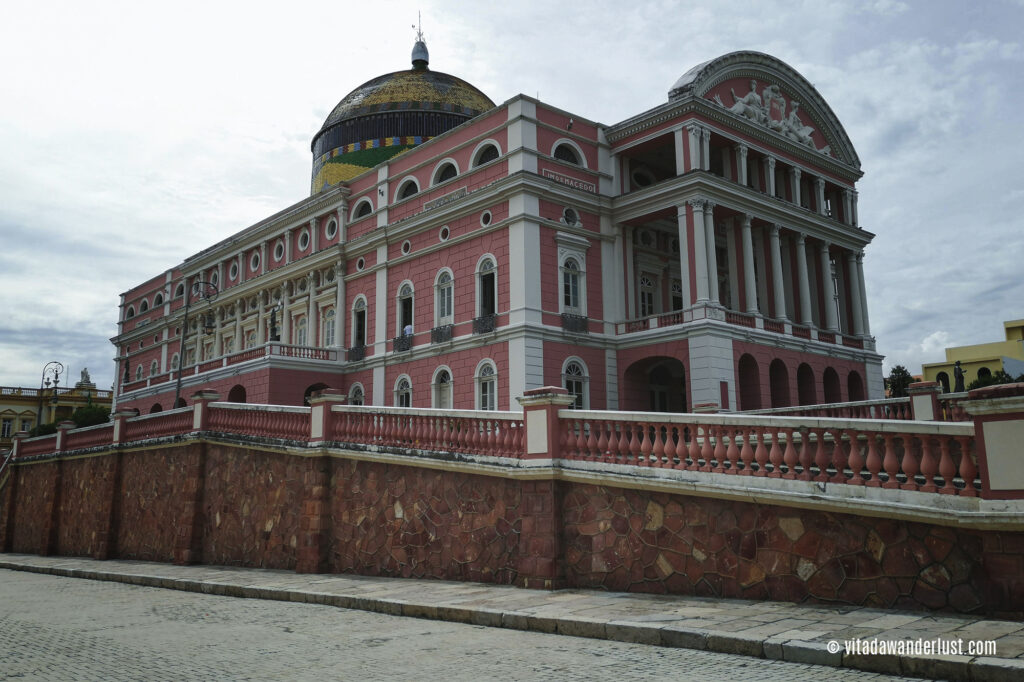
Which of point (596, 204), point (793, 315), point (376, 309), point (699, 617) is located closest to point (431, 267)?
point (376, 309)

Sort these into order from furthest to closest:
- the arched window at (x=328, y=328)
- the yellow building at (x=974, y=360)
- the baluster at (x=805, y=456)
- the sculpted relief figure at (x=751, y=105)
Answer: the yellow building at (x=974, y=360) < the arched window at (x=328, y=328) < the sculpted relief figure at (x=751, y=105) < the baluster at (x=805, y=456)

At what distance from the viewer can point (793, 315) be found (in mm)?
29688

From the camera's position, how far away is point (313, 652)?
23.6ft

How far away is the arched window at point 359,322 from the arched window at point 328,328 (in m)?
1.69

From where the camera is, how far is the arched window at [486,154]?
25719 mm

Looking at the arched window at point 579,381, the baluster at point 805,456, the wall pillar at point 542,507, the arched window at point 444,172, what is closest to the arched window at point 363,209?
the arched window at point 444,172

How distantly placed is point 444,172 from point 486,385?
7811 millimetres

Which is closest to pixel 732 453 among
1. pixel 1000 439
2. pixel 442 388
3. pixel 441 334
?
pixel 1000 439

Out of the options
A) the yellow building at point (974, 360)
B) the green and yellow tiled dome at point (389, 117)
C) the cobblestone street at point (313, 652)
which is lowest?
the cobblestone street at point (313, 652)

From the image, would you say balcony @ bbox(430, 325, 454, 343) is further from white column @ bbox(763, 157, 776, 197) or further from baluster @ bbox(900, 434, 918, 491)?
baluster @ bbox(900, 434, 918, 491)

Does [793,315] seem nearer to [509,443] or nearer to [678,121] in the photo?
[678,121]

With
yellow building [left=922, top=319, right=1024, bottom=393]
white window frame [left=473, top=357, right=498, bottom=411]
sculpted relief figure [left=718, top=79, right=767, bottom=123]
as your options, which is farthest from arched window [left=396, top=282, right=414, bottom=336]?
yellow building [left=922, top=319, right=1024, bottom=393]

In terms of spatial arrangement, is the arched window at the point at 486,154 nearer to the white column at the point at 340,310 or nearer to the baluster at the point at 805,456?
the white column at the point at 340,310

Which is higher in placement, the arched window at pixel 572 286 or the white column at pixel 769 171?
the white column at pixel 769 171
